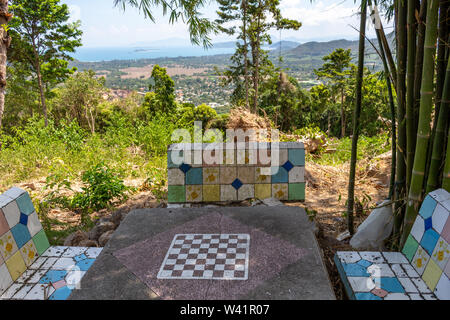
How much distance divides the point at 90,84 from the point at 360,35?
20.7 meters

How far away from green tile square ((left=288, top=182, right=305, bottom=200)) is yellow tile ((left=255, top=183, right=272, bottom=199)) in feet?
0.58

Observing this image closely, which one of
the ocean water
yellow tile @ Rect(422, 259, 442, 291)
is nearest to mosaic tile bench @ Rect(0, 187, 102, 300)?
yellow tile @ Rect(422, 259, 442, 291)

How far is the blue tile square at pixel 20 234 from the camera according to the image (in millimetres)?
1852

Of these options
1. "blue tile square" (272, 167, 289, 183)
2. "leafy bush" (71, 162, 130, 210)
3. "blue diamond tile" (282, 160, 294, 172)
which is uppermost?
"blue diamond tile" (282, 160, 294, 172)

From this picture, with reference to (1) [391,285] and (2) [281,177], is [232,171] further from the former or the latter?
(1) [391,285]

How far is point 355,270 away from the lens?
1777mm

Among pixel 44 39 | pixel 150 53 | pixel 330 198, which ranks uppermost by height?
pixel 150 53

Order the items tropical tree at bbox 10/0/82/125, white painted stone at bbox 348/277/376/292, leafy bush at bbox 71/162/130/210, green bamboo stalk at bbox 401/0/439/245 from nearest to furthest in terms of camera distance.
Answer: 1. white painted stone at bbox 348/277/376/292
2. green bamboo stalk at bbox 401/0/439/245
3. leafy bush at bbox 71/162/130/210
4. tropical tree at bbox 10/0/82/125

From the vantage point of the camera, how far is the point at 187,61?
86.0m

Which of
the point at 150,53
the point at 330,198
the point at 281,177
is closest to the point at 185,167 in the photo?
the point at 281,177

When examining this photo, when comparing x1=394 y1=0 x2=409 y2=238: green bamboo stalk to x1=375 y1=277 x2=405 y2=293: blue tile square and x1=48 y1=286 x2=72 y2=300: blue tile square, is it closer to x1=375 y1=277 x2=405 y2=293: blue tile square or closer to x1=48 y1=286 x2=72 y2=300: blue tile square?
x1=375 y1=277 x2=405 y2=293: blue tile square

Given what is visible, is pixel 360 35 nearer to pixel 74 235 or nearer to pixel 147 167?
pixel 74 235

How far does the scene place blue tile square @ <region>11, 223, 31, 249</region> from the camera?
72.9 inches

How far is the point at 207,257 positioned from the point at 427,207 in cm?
114
